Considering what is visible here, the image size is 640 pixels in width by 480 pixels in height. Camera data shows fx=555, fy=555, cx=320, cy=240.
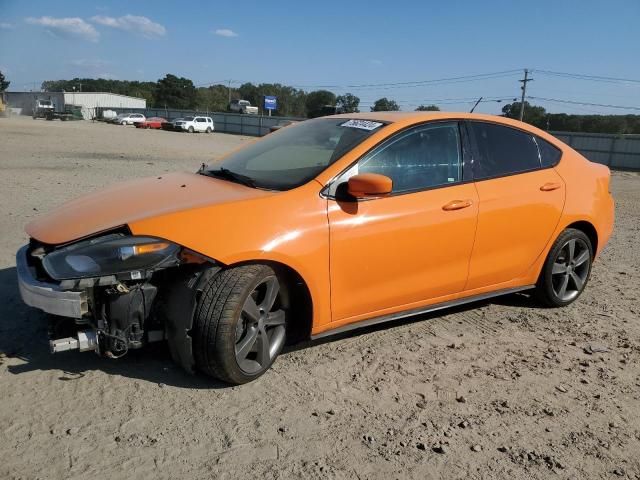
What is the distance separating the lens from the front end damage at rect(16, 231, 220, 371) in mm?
2926

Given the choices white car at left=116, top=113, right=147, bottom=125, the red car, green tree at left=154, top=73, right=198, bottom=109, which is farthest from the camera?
green tree at left=154, top=73, right=198, bottom=109

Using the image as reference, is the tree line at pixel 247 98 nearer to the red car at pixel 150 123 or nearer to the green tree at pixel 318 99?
the green tree at pixel 318 99

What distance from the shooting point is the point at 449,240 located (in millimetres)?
3900

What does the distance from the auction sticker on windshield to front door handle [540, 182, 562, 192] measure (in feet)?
4.87

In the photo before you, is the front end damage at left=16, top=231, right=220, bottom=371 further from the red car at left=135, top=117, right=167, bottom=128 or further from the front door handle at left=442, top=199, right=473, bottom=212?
the red car at left=135, top=117, right=167, bottom=128

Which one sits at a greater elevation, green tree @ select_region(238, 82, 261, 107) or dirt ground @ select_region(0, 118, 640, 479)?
green tree @ select_region(238, 82, 261, 107)

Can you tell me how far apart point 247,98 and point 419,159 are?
113m

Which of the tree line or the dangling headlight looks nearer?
the dangling headlight

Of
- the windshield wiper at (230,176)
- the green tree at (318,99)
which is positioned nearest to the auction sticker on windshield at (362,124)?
the windshield wiper at (230,176)

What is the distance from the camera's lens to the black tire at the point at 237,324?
3066mm

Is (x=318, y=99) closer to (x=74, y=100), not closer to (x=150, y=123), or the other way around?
(x=150, y=123)

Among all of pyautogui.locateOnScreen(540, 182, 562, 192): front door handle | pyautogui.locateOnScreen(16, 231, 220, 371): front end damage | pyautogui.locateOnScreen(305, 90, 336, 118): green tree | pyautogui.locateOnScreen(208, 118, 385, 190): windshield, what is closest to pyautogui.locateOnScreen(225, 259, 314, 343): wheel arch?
pyautogui.locateOnScreen(16, 231, 220, 371): front end damage

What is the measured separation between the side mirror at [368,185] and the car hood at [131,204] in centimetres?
50

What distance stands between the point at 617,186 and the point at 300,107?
85805mm
